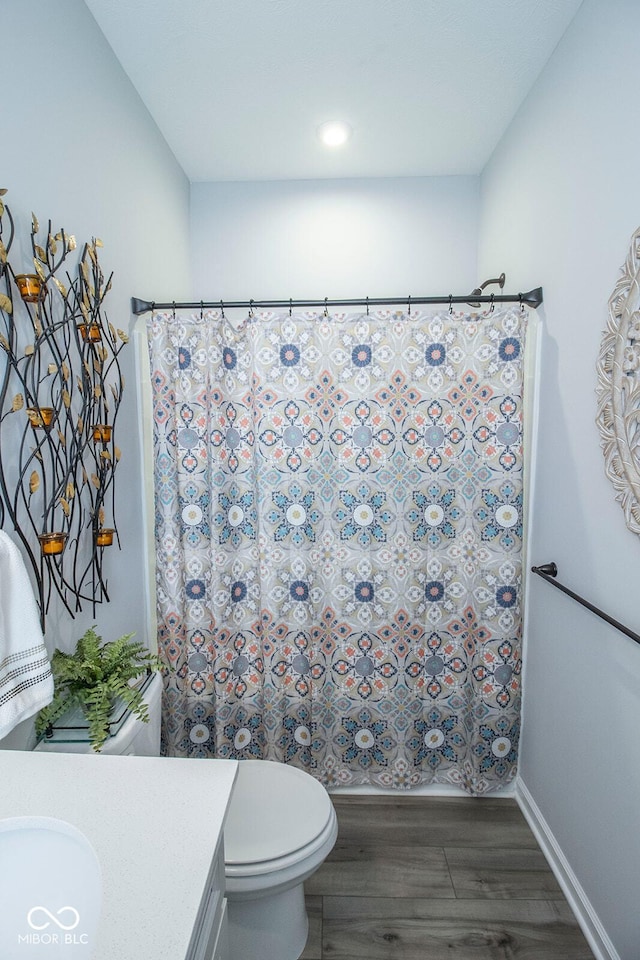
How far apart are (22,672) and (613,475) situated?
138 centimetres

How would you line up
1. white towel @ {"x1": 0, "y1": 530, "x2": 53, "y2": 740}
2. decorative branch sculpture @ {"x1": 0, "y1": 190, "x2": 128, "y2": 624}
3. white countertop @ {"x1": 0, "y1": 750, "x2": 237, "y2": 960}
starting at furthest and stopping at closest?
decorative branch sculpture @ {"x1": 0, "y1": 190, "x2": 128, "y2": 624} → white towel @ {"x1": 0, "y1": 530, "x2": 53, "y2": 740} → white countertop @ {"x1": 0, "y1": 750, "x2": 237, "y2": 960}

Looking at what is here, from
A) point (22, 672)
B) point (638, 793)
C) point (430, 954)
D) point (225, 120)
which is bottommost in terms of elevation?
point (430, 954)

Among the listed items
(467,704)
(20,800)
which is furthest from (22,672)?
(467,704)

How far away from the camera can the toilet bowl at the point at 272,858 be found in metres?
1.16

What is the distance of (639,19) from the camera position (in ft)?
3.61

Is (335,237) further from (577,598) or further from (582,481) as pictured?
(577,598)

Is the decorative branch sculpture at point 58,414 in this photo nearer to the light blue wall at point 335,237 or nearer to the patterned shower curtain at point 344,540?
the patterned shower curtain at point 344,540

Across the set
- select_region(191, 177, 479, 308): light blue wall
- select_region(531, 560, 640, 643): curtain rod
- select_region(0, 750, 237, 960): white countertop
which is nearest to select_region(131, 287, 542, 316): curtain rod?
select_region(191, 177, 479, 308): light blue wall

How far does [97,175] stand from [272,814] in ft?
6.15

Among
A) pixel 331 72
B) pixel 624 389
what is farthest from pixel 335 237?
pixel 624 389

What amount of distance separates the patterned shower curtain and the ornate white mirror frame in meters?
0.46

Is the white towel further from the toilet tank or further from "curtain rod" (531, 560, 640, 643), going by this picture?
"curtain rod" (531, 560, 640, 643)

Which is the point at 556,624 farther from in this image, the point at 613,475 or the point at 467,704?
the point at 613,475

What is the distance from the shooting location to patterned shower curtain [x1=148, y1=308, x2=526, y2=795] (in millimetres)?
1706
